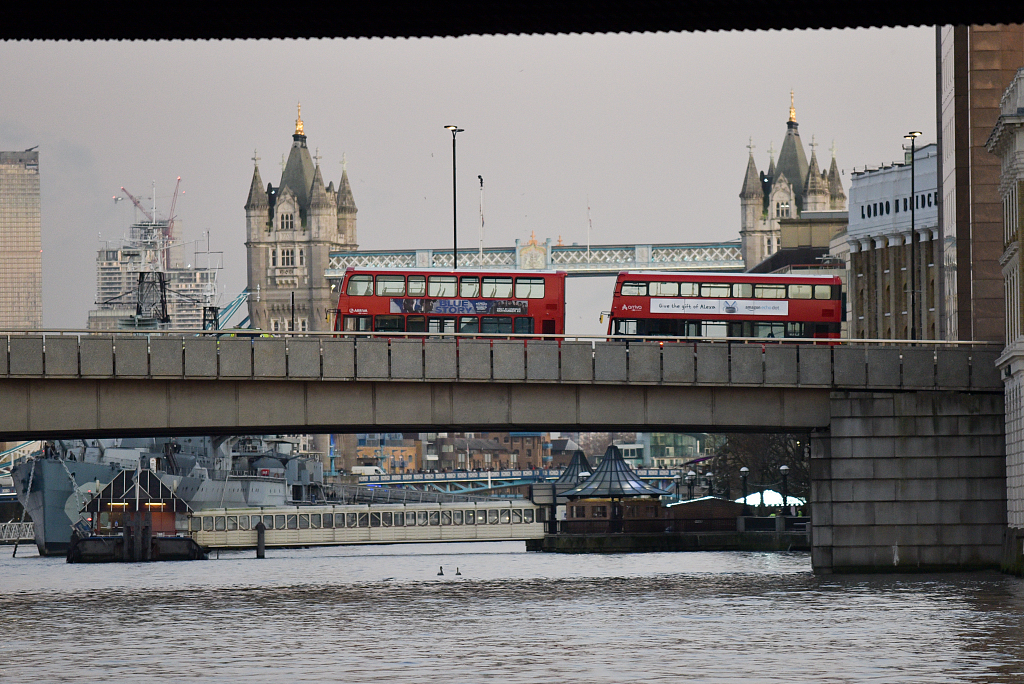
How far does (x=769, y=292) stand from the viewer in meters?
62.6

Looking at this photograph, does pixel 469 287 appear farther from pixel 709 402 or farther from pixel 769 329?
A: pixel 709 402

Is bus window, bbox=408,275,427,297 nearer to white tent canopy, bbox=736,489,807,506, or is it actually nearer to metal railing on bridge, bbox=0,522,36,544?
white tent canopy, bbox=736,489,807,506

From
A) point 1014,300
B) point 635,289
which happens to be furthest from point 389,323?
point 1014,300

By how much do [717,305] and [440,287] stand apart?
1046 centimetres

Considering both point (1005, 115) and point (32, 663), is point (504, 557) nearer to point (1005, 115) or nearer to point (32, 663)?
point (1005, 115)

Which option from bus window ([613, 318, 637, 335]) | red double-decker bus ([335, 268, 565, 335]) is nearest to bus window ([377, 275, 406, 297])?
red double-decker bus ([335, 268, 565, 335])

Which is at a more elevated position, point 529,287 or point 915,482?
point 529,287

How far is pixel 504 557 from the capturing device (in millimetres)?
99562

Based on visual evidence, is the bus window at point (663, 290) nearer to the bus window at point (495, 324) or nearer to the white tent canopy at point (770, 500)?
the bus window at point (495, 324)

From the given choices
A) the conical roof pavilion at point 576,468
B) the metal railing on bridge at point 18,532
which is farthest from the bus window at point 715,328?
the metal railing on bridge at point 18,532

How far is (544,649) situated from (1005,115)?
87.1ft

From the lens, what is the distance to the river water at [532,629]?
29391 mm

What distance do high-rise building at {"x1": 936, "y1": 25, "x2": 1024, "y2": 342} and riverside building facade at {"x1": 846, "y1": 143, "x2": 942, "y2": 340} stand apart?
2897 cm

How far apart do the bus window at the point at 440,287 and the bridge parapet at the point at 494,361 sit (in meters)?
6.90
